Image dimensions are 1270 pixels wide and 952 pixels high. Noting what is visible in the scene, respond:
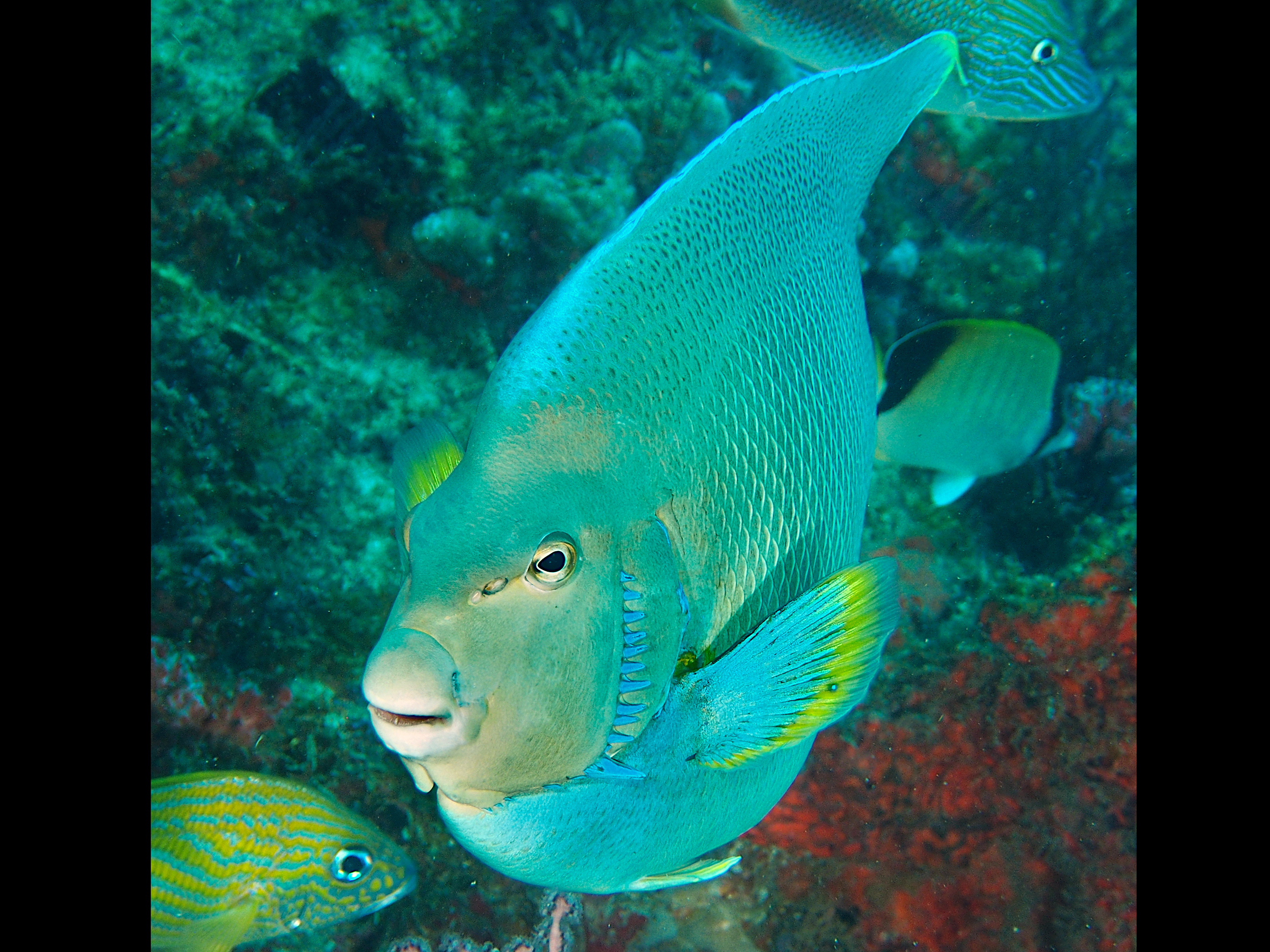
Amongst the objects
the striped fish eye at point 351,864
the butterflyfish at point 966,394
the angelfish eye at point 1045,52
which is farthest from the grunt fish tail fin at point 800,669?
the angelfish eye at point 1045,52

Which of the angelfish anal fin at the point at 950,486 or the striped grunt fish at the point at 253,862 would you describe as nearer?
the striped grunt fish at the point at 253,862

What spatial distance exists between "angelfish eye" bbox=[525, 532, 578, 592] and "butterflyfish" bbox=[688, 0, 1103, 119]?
6.02ft

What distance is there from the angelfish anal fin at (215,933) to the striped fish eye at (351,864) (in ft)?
0.82

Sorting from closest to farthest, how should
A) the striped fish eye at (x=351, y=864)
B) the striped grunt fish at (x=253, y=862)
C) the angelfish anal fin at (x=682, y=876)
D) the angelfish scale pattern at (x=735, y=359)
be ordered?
the angelfish scale pattern at (x=735, y=359), the angelfish anal fin at (x=682, y=876), the striped grunt fish at (x=253, y=862), the striped fish eye at (x=351, y=864)

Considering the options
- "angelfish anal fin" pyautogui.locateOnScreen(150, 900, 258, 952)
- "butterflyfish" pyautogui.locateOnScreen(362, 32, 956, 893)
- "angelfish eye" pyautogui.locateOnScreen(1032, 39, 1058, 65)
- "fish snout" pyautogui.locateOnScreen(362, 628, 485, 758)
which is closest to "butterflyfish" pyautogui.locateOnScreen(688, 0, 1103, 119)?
"angelfish eye" pyautogui.locateOnScreen(1032, 39, 1058, 65)

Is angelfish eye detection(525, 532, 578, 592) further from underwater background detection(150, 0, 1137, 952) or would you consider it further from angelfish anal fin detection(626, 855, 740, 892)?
underwater background detection(150, 0, 1137, 952)

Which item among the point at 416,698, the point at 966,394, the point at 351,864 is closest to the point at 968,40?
the point at 966,394

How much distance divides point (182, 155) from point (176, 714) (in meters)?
2.14

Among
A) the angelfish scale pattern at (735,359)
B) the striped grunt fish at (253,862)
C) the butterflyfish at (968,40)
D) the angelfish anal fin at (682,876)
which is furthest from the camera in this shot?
the striped grunt fish at (253,862)

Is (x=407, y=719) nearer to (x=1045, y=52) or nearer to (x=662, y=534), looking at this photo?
(x=662, y=534)

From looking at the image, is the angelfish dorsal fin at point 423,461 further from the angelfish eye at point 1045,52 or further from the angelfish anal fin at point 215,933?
the angelfish eye at point 1045,52

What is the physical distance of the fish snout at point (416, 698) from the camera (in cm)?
72
